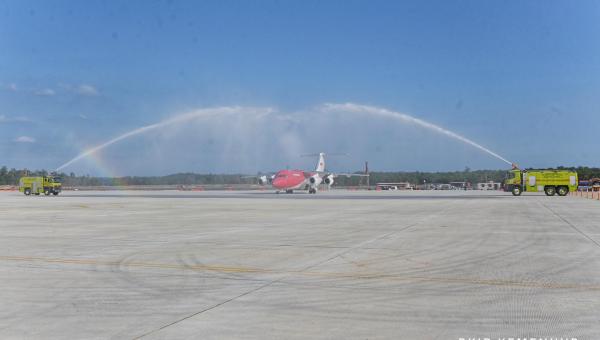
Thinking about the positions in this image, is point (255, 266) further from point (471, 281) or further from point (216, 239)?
point (216, 239)

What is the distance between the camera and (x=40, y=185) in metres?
72.8

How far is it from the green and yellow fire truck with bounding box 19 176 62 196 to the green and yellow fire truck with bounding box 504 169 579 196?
60.8 metres

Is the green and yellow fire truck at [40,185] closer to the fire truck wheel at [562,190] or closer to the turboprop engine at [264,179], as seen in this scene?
the turboprop engine at [264,179]

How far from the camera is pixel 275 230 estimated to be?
67.9 feet

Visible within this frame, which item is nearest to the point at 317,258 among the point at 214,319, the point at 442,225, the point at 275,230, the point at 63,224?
the point at 214,319

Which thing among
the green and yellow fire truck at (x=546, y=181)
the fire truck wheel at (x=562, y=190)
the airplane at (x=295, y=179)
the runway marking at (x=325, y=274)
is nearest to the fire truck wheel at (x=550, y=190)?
the green and yellow fire truck at (x=546, y=181)

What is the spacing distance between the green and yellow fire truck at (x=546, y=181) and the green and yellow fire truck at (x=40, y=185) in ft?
200

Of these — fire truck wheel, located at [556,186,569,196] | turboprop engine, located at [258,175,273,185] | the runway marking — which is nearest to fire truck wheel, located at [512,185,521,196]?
fire truck wheel, located at [556,186,569,196]

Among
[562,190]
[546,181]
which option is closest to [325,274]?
[546,181]

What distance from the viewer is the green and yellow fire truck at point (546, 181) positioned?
198 feet

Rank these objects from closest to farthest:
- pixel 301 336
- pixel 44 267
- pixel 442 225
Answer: pixel 301 336
pixel 44 267
pixel 442 225

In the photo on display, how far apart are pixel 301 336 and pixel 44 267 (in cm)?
773

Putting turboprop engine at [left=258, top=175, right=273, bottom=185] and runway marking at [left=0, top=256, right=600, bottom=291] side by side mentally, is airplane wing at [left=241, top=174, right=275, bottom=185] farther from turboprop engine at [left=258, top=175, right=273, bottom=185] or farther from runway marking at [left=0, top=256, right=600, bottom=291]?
runway marking at [left=0, top=256, right=600, bottom=291]

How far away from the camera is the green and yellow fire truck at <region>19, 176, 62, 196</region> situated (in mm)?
72812
